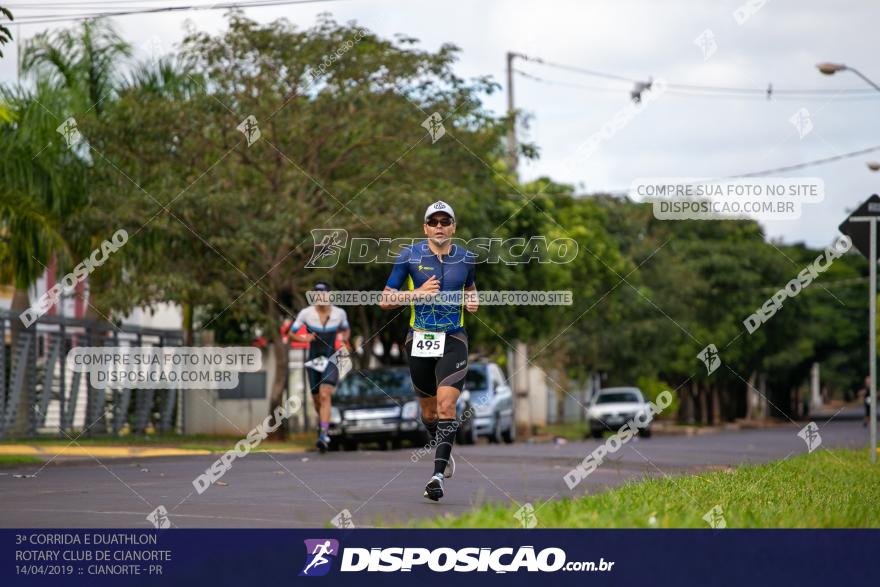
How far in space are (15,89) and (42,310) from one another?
3.88 meters

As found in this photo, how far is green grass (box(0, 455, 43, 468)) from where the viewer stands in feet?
54.6

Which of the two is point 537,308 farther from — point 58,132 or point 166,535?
point 166,535

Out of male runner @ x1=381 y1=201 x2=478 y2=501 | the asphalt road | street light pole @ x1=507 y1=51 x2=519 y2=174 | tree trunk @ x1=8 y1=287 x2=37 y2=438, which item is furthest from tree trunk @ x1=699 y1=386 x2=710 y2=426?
male runner @ x1=381 y1=201 x2=478 y2=501

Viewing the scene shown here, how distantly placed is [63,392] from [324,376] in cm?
957

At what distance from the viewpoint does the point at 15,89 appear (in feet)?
84.8

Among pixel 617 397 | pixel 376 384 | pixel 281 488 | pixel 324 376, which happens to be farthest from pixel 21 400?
pixel 617 397

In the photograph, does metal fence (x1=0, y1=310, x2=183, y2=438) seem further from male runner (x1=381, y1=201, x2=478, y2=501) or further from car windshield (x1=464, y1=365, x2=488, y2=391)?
male runner (x1=381, y1=201, x2=478, y2=501)

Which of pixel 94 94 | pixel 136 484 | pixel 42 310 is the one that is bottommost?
pixel 136 484

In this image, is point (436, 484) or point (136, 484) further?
point (136, 484)

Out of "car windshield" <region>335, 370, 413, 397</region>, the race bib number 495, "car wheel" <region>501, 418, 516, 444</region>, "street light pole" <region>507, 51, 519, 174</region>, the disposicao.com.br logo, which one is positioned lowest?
"car wheel" <region>501, 418, 516, 444</region>

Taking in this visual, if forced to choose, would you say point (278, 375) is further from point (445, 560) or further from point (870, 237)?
point (445, 560)

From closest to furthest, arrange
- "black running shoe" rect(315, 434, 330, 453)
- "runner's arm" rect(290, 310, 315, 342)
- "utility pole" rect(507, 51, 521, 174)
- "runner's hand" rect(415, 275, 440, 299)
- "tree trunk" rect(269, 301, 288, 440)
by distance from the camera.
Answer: "runner's hand" rect(415, 275, 440, 299), "runner's arm" rect(290, 310, 315, 342), "black running shoe" rect(315, 434, 330, 453), "tree trunk" rect(269, 301, 288, 440), "utility pole" rect(507, 51, 521, 174)

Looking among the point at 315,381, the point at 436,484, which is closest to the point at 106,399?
the point at 315,381

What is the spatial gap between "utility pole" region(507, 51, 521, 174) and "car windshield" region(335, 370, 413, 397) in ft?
27.2
